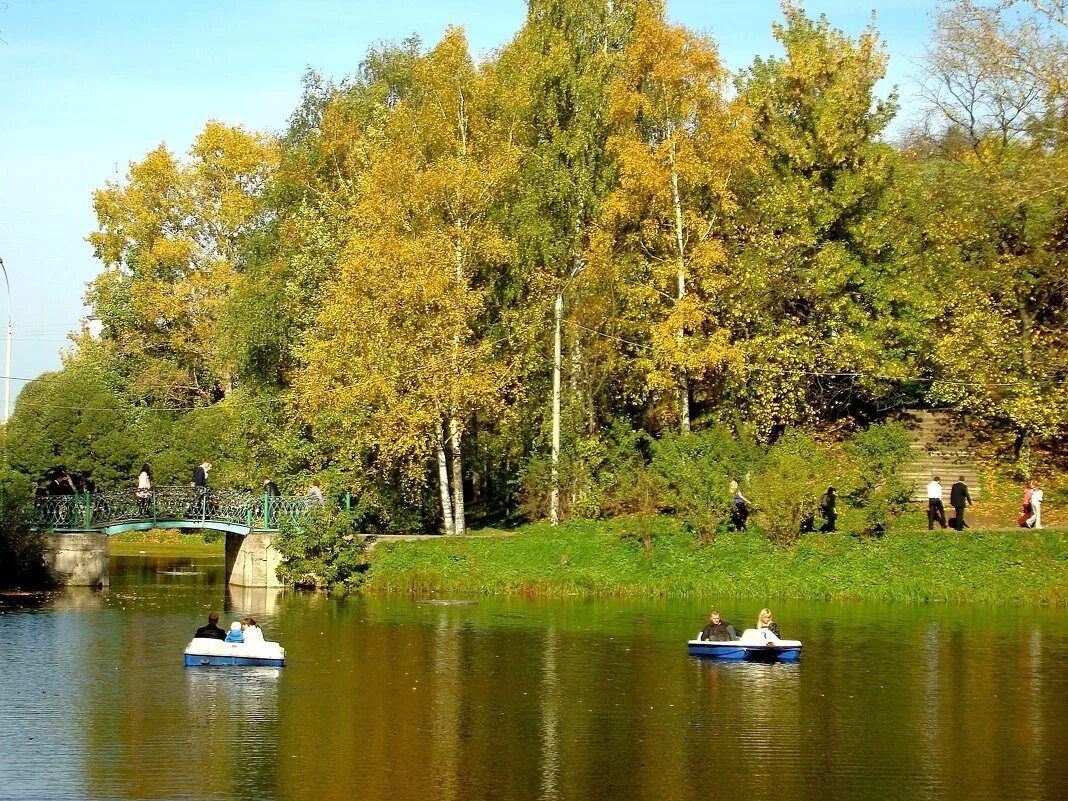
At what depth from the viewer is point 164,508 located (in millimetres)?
56156

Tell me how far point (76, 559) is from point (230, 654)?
19765mm

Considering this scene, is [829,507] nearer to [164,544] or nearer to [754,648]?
[754,648]

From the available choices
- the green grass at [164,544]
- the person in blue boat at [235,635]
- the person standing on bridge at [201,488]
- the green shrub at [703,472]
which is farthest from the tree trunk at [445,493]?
the green grass at [164,544]

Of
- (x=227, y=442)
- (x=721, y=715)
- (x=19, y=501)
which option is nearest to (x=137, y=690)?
(x=721, y=715)

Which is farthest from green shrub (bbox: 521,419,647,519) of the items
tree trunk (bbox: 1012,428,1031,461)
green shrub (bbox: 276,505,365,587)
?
tree trunk (bbox: 1012,428,1031,461)

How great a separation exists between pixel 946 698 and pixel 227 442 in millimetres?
43733

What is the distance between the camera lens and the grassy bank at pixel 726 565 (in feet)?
164

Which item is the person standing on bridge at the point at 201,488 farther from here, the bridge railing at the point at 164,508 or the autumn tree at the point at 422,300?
the autumn tree at the point at 422,300

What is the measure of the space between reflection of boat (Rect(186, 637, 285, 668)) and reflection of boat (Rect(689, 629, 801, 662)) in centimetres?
1126

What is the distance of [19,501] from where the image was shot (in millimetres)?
53656

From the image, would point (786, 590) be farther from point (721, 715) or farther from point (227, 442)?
point (227, 442)

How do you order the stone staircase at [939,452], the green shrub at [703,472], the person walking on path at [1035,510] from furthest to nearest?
the stone staircase at [939,452] → the green shrub at [703,472] → the person walking on path at [1035,510]

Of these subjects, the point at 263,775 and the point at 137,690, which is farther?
the point at 137,690

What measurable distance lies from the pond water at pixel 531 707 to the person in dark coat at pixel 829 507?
199 inches
